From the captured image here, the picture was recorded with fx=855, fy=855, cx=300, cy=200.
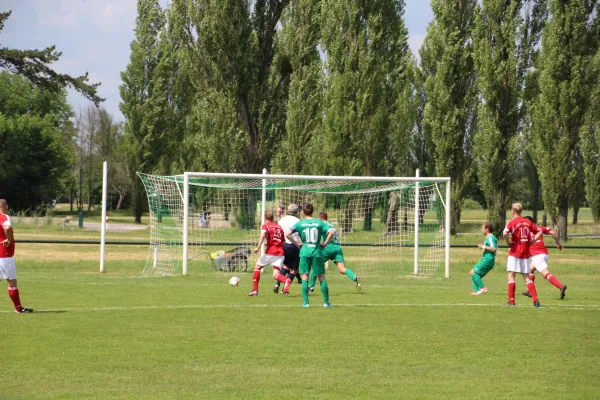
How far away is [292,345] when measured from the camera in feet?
38.7

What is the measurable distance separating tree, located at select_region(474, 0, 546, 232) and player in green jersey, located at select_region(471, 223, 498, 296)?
2140cm

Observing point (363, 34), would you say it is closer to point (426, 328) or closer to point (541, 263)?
point (541, 263)

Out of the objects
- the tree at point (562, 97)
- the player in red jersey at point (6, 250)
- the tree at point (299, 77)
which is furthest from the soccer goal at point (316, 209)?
the tree at point (562, 97)

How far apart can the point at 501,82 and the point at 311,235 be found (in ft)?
89.5

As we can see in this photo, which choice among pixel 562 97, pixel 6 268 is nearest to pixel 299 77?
pixel 562 97

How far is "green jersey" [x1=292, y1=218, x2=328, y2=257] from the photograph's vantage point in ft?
52.3

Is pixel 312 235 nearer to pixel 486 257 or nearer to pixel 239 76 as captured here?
pixel 486 257

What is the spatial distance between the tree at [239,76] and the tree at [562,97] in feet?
41.3

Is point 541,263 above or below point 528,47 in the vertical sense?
below

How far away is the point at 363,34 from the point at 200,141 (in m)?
10.1

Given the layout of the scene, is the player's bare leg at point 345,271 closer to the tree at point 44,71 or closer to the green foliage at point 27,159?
the tree at point 44,71

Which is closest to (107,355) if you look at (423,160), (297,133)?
(297,133)

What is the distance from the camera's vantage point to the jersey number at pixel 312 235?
15.9m

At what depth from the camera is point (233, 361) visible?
34.6 ft
